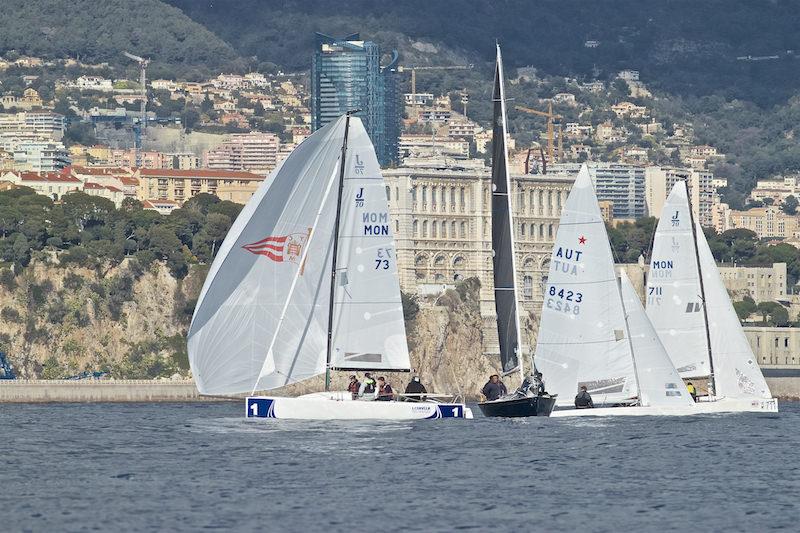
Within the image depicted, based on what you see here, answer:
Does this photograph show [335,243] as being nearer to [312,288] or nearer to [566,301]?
[312,288]

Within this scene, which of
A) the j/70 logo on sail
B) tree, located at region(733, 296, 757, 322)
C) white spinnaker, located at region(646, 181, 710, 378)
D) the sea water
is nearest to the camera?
the sea water

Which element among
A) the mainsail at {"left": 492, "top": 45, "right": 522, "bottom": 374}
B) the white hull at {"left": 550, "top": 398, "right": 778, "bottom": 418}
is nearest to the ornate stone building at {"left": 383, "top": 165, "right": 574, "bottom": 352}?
the white hull at {"left": 550, "top": 398, "right": 778, "bottom": 418}

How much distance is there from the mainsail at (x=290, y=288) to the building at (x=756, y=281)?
9544 centimetres

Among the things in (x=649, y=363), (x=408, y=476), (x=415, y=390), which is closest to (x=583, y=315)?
(x=649, y=363)

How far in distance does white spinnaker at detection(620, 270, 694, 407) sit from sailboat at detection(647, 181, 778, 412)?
3884 millimetres

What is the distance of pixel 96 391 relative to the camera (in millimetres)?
92250

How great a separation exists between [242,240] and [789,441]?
37.9ft

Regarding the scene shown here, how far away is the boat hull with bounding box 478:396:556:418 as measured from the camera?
51906mm

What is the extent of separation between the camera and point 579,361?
52.9m

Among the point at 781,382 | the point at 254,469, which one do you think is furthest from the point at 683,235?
the point at 781,382

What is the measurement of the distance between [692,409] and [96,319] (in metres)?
56.5

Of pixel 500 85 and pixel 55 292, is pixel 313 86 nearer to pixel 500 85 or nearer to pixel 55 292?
pixel 55 292

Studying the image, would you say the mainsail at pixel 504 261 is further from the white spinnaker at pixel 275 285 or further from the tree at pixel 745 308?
the tree at pixel 745 308

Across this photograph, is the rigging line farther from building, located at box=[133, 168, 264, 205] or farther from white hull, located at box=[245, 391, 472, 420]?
building, located at box=[133, 168, 264, 205]
